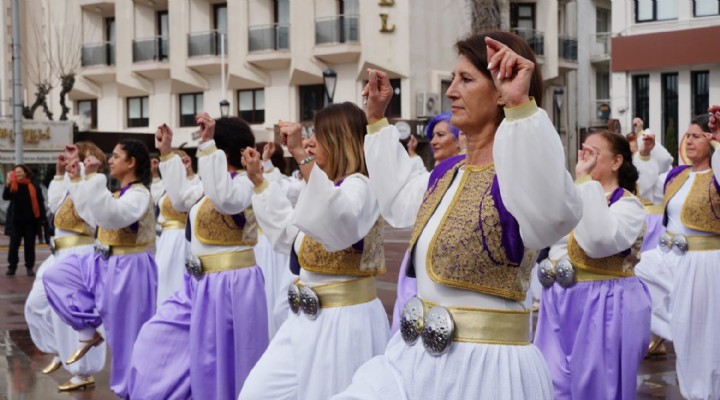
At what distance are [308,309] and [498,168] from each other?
7.11 ft

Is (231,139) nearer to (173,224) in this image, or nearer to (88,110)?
(173,224)

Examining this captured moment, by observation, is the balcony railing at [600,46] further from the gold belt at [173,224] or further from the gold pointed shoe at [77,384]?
the gold pointed shoe at [77,384]

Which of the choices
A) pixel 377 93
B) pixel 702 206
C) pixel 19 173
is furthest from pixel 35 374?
pixel 19 173

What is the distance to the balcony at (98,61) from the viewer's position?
4203 cm

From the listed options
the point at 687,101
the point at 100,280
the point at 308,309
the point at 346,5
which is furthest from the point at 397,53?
the point at 308,309

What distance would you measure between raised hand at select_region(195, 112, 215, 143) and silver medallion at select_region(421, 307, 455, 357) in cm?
333

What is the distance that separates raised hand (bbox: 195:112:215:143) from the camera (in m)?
6.91

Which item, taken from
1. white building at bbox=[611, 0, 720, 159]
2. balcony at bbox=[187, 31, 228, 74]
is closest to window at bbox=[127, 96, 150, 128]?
Result: balcony at bbox=[187, 31, 228, 74]

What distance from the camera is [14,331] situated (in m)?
11.9

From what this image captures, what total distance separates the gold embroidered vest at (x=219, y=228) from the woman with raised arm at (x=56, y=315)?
1466 mm

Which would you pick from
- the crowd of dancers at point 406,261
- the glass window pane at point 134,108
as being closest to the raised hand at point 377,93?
the crowd of dancers at point 406,261

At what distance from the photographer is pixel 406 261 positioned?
455 centimetres

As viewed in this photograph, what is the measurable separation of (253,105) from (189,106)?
112 inches

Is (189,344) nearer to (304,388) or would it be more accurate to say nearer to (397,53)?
(304,388)
